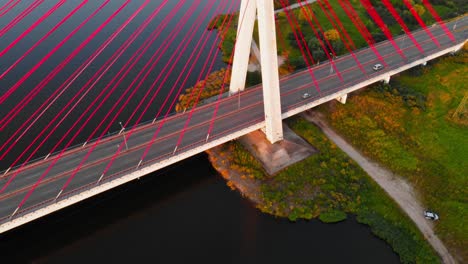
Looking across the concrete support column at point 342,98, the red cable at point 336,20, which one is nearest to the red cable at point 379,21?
the red cable at point 336,20

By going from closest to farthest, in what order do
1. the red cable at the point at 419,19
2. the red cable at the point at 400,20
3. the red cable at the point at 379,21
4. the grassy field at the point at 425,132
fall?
the grassy field at the point at 425,132
the red cable at the point at 379,21
the red cable at the point at 400,20
the red cable at the point at 419,19

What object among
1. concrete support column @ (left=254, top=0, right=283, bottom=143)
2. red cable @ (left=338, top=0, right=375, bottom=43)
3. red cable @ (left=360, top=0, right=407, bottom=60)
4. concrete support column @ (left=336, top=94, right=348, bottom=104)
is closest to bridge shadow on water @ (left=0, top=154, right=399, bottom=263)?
concrete support column @ (left=254, top=0, right=283, bottom=143)

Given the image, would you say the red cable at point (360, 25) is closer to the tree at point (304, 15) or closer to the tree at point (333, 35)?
the tree at point (333, 35)

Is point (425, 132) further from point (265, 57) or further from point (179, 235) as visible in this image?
point (179, 235)

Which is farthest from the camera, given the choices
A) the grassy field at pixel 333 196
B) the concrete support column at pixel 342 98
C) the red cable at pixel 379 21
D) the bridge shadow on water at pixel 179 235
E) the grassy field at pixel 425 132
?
the red cable at pixel 379 21

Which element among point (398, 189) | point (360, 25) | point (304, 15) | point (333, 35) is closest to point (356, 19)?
point (360, 25)

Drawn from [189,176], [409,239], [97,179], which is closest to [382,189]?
[409,239]

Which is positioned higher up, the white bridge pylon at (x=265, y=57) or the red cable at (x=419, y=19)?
the white bridge pylon at (x=265, y=57)
